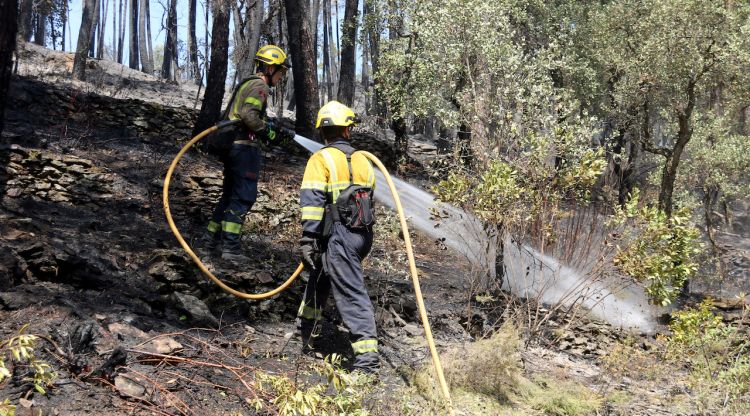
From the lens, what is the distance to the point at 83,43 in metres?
18.1

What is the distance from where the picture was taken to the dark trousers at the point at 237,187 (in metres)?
6.04

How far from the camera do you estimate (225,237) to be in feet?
20.2

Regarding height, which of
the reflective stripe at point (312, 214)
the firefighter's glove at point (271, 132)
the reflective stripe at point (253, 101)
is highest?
the reflective stripe at point (253, 101)

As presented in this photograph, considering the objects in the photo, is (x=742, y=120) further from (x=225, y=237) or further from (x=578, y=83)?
(x=225, y=237)

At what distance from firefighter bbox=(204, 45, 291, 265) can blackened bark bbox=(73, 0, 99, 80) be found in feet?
40.4

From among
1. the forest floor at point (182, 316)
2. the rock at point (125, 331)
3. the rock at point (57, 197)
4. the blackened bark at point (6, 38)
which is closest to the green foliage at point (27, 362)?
the forest floor at point (182, 316)

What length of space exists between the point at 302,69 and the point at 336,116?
712cm

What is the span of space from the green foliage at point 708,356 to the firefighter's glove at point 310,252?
3.15m

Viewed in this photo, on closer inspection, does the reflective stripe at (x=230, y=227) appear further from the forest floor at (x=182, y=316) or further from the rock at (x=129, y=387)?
the rock at (x=129, y=387)

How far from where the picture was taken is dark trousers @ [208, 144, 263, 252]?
6035 mm

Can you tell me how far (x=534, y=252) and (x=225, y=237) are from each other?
301 cm

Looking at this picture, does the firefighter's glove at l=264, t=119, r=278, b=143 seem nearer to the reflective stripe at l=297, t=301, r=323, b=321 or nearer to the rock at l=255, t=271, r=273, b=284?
the rock at l=255, t=271, r=273, b=284

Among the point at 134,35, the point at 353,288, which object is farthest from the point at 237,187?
the point at 134,35

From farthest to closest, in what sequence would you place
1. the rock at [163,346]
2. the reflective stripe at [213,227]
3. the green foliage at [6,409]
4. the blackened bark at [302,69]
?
the blackened bark at [302,69] → the reflective stripe at [213,227] → the rock at [163,346] → the green foliage at [6,409]
